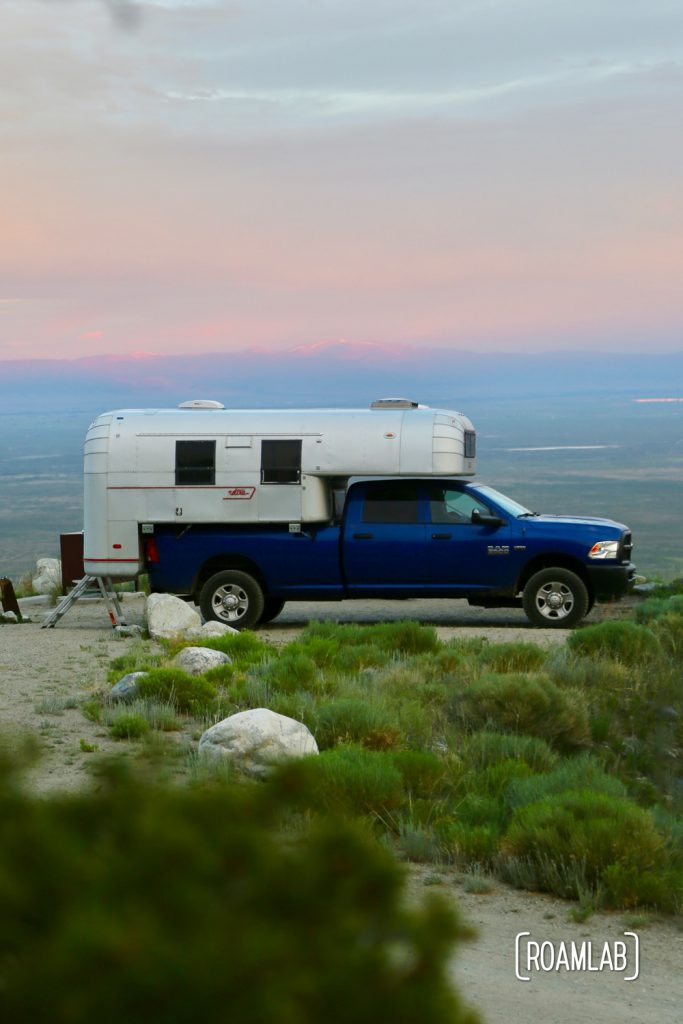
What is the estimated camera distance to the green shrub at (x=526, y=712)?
32.7 feet

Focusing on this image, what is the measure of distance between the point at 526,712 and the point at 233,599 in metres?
7.35

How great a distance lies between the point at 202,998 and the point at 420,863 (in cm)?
554

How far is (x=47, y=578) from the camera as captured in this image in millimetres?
25062

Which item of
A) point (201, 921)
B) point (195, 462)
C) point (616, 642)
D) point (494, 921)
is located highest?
point (195, 462)

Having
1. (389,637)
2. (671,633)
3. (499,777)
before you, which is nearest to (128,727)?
(499,777)

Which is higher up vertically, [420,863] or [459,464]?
[459,464]

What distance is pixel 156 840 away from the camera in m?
2.05

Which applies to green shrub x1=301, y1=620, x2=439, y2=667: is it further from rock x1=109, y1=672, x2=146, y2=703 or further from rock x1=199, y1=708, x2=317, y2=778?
rock x1=199, y1=708, x2=317, y2=778

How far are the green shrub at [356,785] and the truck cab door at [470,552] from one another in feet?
27.4

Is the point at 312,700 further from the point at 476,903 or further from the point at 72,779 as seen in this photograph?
the point at 476,903

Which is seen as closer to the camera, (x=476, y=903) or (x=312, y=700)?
(x=476, y=903)

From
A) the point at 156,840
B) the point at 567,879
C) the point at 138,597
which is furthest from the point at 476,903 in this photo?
the point at 138,597

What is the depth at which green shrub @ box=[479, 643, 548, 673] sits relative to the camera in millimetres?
12344

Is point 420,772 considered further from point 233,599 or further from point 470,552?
point 233,599
